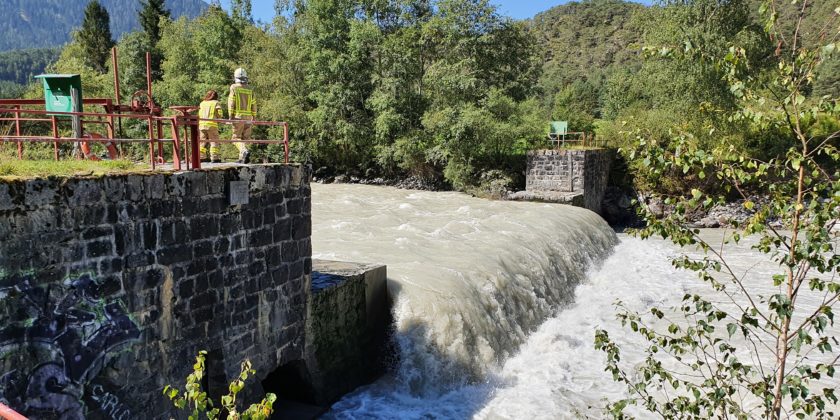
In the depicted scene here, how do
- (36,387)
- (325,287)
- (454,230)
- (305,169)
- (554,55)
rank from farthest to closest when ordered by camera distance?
1. (554,55)
2. (454,230)
3. (325,287)
4. (305,169)
5. (36,387)

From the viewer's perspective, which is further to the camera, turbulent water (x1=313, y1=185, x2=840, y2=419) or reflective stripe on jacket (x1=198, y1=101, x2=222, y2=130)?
turbulent water (x1=313, y1=185, x2=840, y2=419)

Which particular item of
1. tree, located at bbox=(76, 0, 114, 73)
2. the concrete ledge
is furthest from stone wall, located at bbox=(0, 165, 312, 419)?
tree, located at bbox=(76, 0, 114, 73)

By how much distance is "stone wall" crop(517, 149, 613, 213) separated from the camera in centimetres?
2110

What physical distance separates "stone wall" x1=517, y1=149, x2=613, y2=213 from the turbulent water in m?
3.25

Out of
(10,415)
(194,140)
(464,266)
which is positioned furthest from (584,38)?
(10,415)

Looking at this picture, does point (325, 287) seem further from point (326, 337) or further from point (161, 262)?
point (161, 262)

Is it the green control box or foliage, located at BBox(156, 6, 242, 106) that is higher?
foliage, located at BBox(156, 6, 242, 106)

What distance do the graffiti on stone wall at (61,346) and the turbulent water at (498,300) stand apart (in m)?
3.24

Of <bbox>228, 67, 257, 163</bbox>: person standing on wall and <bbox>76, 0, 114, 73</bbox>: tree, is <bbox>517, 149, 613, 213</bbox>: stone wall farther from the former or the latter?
<bbox>76, 0, 114, 73</bbox>: tree

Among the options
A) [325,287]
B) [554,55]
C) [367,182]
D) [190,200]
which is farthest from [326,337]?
[554,55]

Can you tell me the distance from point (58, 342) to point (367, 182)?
909 inches

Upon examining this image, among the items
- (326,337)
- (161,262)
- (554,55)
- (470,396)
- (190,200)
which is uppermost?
(554,55)

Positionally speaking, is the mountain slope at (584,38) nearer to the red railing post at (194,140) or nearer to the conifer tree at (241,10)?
the conifer tree at (241,10)

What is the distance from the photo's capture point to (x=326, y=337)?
24.9 ft
